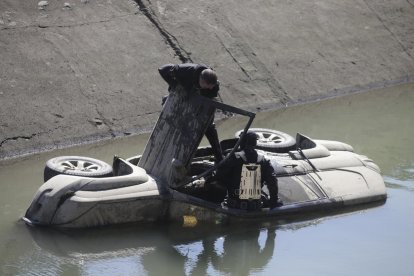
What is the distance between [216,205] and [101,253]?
1.39 meters

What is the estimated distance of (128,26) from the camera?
16578 mm

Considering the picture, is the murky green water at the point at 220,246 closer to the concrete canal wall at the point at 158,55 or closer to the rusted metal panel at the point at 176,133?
the rusted metal panel at the point at 176,133

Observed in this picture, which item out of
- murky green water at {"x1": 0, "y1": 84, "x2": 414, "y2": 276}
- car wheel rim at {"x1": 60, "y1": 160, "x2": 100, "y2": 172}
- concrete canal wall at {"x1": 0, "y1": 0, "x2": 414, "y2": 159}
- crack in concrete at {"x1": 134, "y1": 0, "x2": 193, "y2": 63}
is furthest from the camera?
crack in concrete at {"x1": 134, "y1": 0, "x2": 193, "y2": 63}

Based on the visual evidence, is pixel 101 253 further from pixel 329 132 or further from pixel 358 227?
pixel 329 132

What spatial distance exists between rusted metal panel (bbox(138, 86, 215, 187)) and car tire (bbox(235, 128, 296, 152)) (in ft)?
3.72

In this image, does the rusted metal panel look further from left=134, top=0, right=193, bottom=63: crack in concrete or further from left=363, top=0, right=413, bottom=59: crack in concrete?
left=363, top=0, right=413, bottom=59: crack in concrete

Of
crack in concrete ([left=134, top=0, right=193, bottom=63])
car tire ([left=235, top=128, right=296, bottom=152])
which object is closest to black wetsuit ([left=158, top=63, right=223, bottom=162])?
car tire ([left=235, top=128, right=296, bottom=152])

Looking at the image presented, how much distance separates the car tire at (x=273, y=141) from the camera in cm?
1180

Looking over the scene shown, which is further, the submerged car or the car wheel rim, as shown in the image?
the car wheel rim

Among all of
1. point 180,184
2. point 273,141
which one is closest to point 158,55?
point 273,141

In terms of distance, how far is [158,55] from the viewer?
53.2 ft

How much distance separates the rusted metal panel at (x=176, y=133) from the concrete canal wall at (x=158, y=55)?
3.33m

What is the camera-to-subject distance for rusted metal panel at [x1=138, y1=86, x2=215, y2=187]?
34.2ft

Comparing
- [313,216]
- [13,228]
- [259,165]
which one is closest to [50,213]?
[13,228]
